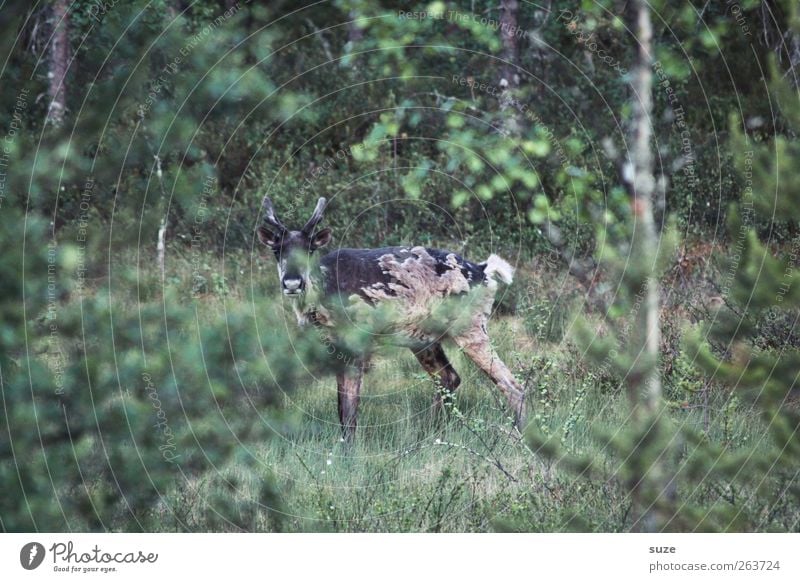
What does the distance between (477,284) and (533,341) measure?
111 centimetres

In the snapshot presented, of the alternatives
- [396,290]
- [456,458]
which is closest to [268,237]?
[396,290]

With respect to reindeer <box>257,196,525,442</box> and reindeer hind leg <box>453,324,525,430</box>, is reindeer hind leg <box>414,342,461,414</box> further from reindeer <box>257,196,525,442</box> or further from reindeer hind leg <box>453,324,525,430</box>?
reindeer hind leg <box>453,324,525,430</box>

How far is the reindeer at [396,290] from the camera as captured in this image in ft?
26.8

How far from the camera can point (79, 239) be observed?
13.4ft

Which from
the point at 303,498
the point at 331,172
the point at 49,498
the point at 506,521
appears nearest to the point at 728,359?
the point at 506,521

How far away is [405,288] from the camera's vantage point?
332 inches

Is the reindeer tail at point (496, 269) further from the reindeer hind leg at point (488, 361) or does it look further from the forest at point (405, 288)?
the reindeer hind leg at point (488, 361)

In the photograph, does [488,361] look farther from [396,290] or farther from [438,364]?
[396,290]

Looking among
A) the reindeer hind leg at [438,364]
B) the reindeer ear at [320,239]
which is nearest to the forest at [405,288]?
the reindeer ear at [320,239]

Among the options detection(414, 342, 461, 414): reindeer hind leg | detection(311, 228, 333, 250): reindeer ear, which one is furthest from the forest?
detection(414, 342, 461, 414): reindeer hind leg

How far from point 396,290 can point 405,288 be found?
80 mm
